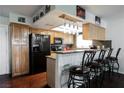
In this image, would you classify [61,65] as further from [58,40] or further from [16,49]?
[58,40]

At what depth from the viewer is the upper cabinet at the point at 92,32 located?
13.0ft

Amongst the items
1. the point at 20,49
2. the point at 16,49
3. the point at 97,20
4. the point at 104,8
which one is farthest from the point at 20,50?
the point at 104,8

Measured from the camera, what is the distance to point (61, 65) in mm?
2586

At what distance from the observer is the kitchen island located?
8.35 feet

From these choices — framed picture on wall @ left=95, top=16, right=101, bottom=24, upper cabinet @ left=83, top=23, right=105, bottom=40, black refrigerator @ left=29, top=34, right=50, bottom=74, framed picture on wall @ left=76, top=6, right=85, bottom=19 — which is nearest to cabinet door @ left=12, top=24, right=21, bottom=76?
black refrigerator @ left=29, top=34, right=50, bottom=74

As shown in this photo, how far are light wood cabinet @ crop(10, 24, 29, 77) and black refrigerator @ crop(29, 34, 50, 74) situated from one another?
0.20 metres

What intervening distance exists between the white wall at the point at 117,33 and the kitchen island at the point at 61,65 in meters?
2.53

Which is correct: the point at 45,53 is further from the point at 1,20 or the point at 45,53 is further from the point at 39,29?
the point at 1,20

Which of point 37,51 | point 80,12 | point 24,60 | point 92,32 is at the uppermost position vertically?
point 80,12

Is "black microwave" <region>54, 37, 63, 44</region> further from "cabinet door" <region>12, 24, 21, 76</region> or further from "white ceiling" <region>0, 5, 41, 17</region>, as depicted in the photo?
"white ceiling" <region>0, 5, 41, 17</region>

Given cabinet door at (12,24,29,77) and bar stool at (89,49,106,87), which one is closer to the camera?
bar stool at (89,49,106,87)

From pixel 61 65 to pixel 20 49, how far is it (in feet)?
7.77
